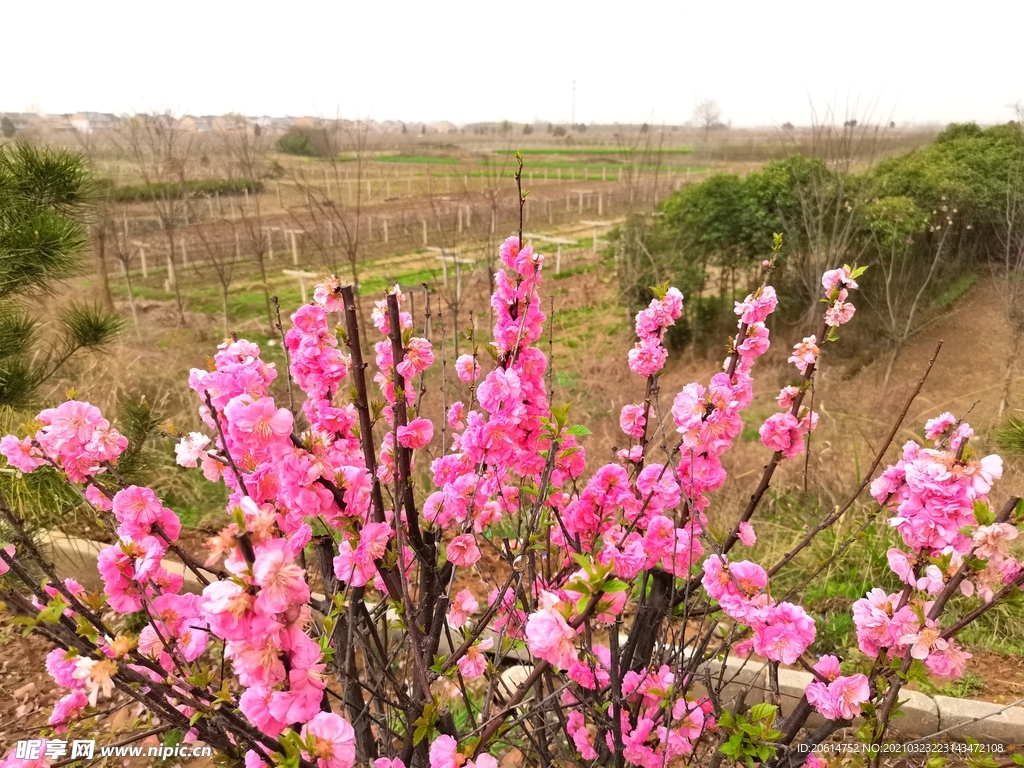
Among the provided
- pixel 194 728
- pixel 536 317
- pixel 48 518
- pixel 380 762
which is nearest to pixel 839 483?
pixel 536 317

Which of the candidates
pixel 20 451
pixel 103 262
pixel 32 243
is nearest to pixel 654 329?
pixel 20 451

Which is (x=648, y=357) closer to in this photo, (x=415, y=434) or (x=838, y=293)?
(x=838, y=293)

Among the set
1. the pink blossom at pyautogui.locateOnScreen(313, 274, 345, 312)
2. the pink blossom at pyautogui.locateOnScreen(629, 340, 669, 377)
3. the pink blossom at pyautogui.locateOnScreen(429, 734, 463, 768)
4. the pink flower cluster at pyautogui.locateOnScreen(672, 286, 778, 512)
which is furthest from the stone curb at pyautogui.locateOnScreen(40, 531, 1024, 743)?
the pink blossom at pyautogui.locateOnScreen(313, 274, 345, 312)

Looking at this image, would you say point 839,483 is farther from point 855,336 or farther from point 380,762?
point 855,336

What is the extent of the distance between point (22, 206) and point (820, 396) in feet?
28.3

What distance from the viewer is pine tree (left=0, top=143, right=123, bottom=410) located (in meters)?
2.70

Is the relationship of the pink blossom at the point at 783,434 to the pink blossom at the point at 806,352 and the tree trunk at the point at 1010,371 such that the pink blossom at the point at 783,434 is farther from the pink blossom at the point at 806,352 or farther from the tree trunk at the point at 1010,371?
the tree trunk at the point at 1010,371

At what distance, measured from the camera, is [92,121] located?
36.3 ft

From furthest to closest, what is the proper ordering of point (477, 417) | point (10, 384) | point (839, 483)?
point (839, 483) → point (10, 384) → point (477, 417)

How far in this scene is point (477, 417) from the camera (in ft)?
4.59

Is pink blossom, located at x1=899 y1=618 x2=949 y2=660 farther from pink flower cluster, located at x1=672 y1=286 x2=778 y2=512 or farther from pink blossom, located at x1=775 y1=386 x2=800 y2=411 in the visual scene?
pink blossom, located at x1=775 y1=386 x2=800 y2=411

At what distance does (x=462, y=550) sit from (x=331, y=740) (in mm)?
533

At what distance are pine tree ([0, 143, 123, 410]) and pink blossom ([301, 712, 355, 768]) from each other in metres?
2.75

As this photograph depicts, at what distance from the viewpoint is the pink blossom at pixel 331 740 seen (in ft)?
2.92
